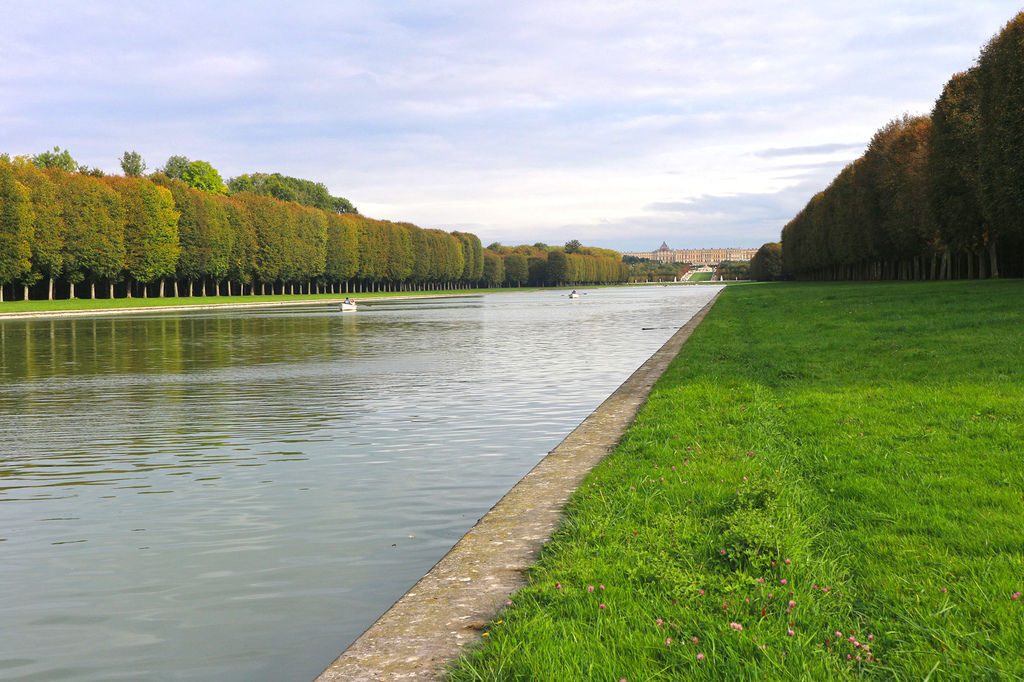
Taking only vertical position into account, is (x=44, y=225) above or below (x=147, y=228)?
below

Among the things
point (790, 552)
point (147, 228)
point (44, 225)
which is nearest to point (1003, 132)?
point (790, 552)

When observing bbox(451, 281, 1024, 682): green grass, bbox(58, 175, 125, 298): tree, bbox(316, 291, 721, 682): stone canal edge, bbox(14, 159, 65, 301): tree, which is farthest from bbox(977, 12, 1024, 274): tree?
bbox(58, 175, 125, 298): tree

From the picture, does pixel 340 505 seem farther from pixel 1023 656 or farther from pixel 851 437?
pixel 1023 656

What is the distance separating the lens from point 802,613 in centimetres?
446

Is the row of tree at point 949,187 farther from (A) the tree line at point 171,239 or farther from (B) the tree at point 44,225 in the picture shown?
(B) the tree at point 44,225

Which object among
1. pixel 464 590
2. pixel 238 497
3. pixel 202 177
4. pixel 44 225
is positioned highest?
pixel 202 177

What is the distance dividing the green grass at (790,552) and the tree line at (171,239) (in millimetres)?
70884

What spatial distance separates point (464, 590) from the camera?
530 centimetres

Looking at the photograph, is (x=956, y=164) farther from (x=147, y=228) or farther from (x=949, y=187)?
(x=147, y=228)

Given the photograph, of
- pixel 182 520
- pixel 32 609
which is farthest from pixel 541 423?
pixel 32 609

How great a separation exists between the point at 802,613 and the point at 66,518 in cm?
674

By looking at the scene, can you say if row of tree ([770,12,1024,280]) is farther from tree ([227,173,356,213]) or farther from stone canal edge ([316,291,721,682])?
tree ([227,173,356,213])

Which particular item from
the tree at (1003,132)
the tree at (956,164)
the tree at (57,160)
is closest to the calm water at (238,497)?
the tree at (1003,132)

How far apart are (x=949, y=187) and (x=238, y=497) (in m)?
50.9
